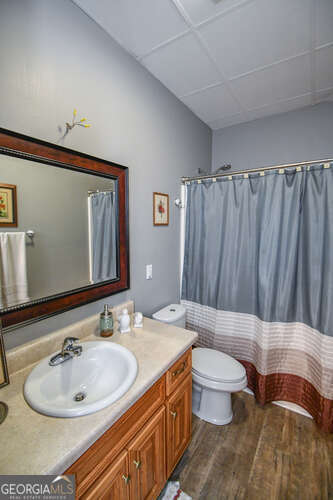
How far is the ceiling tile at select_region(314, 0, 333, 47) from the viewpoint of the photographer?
3.53 ft

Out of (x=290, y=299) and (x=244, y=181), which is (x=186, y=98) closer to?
(x=244, y=181)

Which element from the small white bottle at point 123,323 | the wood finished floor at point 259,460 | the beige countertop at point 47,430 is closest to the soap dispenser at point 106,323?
the small white bottle at point 123,323

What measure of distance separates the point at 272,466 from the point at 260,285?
1141 mm

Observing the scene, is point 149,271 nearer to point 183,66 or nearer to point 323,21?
point 183,66

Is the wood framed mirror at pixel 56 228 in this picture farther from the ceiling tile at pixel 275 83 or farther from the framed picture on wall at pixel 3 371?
the ceiling tile at pixel 275 83

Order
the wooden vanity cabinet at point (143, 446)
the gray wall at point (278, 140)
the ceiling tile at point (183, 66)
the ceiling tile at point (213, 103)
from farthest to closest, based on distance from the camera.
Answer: the gray wall at point (278, 140)
the ceiling tile at point (213, 103)
the ceiling tile at point (183, 66)
the wooden vanity cabinet at point (143, 446)

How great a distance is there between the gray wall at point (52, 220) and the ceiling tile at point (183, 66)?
3.14ft

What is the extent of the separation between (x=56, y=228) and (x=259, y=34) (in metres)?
1.60

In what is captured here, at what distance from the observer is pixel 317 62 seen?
1.45 metres

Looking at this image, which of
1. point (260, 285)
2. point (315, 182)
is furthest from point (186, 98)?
point (260, 285)

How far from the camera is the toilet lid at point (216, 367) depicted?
150 centimetres

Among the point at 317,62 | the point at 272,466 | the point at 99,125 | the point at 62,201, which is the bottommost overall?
the point at 272,466

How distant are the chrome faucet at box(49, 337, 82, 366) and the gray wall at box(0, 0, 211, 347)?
0.15m

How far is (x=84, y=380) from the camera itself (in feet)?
3.24
